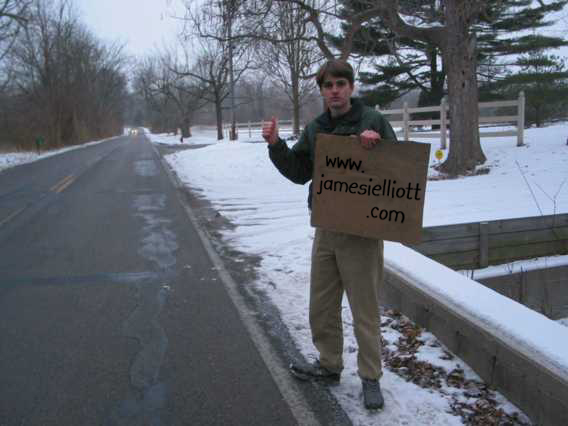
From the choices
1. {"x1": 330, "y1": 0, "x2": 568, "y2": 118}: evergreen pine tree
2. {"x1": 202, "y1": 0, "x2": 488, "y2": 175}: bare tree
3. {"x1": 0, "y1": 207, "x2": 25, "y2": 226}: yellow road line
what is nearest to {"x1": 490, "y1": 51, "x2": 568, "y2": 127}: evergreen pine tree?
{"x1": 330, "y1": 0, "x2": 568, "y2": 118}: evergreen pine tree

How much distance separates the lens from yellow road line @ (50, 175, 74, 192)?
14.9 meters

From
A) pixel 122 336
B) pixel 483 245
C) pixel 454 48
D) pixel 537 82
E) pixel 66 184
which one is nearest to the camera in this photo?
pixel 122 336

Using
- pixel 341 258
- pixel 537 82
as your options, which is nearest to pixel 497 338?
pixel 341 258

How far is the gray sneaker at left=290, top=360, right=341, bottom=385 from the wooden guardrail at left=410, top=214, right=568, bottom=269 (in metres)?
3.03

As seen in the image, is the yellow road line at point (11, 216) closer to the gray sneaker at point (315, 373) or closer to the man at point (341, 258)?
the gray sneaker at point (315, 373)

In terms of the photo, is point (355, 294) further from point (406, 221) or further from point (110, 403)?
point (110, 403)

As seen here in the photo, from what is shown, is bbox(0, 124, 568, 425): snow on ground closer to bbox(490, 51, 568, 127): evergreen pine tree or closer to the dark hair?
the dark hair

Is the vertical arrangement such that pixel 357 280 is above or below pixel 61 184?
above

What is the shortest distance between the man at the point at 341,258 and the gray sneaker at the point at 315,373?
0.03 meters

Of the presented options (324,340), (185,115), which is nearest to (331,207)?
(324,340)

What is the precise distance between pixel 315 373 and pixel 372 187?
1353 mm

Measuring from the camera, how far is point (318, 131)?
3.44 metres

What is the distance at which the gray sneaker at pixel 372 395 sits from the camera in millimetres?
3225

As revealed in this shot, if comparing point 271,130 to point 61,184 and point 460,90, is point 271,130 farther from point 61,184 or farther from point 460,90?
point 61,184
